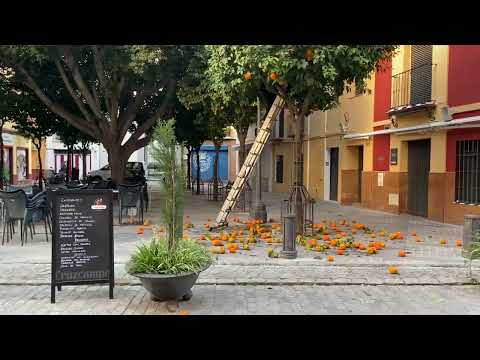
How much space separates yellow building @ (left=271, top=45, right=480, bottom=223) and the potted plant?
8033 mm

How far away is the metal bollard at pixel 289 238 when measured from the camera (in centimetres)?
778

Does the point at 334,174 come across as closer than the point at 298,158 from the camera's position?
No

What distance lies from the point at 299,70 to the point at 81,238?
16.4ft

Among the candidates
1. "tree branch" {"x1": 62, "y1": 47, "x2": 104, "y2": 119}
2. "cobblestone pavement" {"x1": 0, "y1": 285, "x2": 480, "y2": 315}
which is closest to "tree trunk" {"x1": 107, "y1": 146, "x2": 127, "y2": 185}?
"tree branch" {"x1": 62, "y1": 47, "x2": 104, "y2": 119}

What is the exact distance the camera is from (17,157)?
112 feet

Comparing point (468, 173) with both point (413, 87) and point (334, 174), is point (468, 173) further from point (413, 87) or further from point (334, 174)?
point (334, 174)

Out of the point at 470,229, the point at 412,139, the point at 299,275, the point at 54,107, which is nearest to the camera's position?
the point at 299,275

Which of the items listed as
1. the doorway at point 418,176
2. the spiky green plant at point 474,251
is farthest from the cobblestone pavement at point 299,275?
the doorway at point 418,176

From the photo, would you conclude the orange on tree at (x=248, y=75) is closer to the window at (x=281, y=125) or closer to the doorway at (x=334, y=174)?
the doorway at (x=334, y=174)

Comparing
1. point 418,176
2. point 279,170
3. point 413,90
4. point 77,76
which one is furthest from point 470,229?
point 279,170

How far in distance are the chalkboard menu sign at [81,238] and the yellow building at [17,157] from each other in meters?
26.7

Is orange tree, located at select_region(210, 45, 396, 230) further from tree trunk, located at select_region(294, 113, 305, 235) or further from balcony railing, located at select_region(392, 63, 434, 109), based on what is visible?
balcony railing, located at select_region(392, 63, 434, 109)

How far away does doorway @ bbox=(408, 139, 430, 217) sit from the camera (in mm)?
13531
